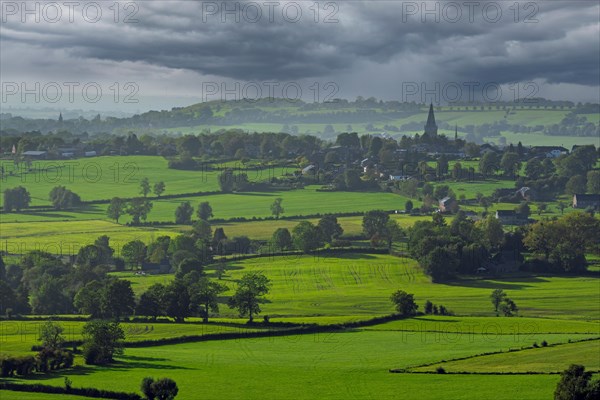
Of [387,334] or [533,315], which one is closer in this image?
[387,334]

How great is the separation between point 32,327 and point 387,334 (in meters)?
31.8

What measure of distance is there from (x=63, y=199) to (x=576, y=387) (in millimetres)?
126586

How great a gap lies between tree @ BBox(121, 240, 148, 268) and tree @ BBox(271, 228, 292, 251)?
17638 mm

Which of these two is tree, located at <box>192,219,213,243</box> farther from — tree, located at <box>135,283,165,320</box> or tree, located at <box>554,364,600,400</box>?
tree, located at <box>554,364,600,400</box>

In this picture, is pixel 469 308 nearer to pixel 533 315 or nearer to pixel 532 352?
pixel 533 315

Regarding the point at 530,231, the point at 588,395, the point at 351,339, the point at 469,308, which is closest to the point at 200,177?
the point at 530,231

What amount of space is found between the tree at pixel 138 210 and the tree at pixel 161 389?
307 ft

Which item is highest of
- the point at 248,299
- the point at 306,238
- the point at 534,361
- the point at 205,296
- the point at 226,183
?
the point at 226,183

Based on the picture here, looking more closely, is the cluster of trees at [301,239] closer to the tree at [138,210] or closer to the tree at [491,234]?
the tree at [491,234]

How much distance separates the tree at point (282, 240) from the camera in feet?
401

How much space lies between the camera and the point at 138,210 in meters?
150

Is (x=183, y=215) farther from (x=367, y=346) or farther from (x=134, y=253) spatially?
(x=367, y=346)

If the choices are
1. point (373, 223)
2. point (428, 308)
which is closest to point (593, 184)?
point (373, 223)

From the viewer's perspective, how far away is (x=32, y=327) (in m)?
81.8
